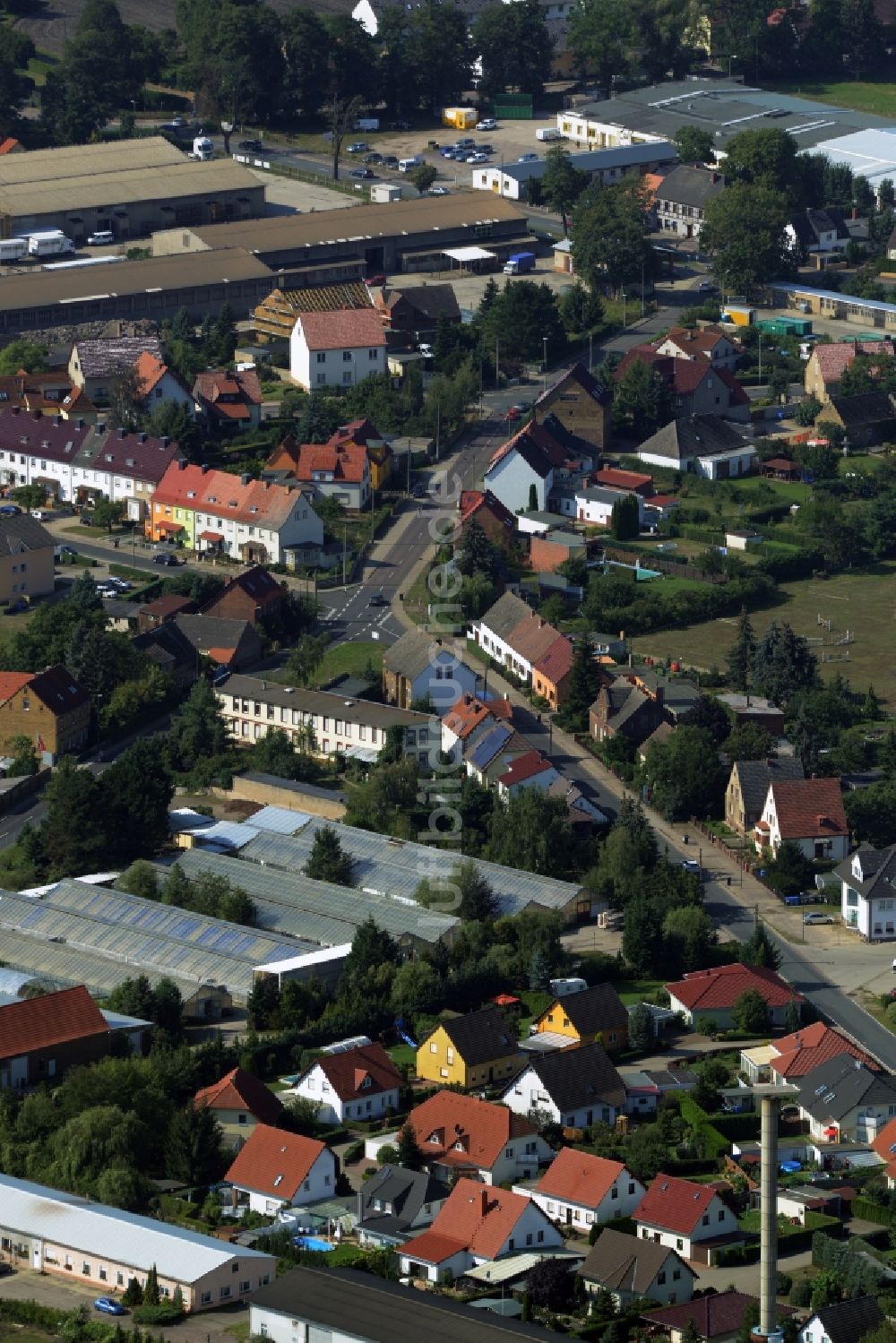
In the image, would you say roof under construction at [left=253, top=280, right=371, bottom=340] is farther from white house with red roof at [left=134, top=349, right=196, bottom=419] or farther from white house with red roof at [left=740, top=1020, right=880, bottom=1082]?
white house with red roof at [left=740, top=1020, right=880, bottom=1082]

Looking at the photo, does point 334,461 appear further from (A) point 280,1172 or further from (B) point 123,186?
(A) point 280,1172

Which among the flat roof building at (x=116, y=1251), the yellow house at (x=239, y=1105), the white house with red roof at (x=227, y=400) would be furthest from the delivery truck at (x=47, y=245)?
the flat roof building at (x=116, y=1251)

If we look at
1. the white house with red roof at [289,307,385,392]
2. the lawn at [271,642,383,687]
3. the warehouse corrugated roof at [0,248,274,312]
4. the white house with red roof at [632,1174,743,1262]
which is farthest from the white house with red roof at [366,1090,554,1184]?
the warehouse corrugated roof at [0,248,274,312]

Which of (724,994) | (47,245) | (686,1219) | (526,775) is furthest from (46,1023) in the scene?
(47,245)

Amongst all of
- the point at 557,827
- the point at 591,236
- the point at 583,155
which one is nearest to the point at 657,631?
the point at 557,827

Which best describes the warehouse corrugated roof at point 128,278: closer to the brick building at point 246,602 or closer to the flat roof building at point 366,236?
the flat roof building at point 366,236
